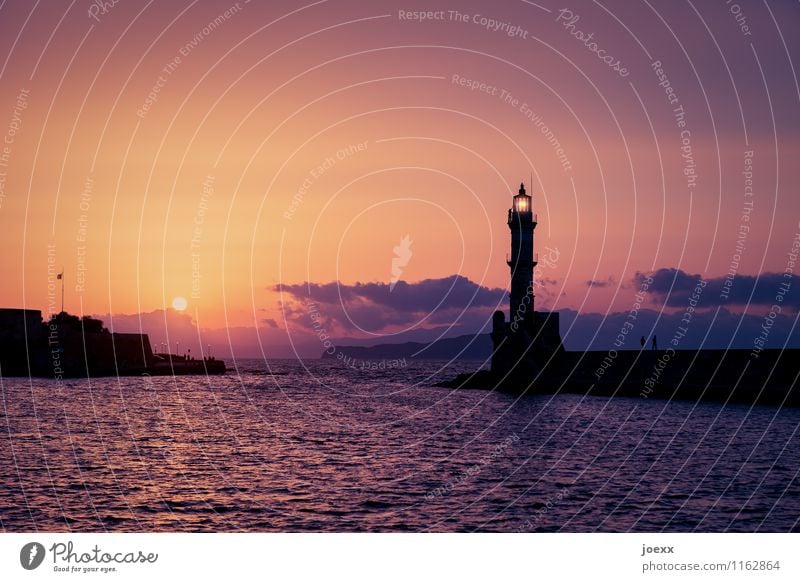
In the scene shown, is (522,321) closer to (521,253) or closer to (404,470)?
(521,253)

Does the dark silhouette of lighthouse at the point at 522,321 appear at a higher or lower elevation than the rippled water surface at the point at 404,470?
higher

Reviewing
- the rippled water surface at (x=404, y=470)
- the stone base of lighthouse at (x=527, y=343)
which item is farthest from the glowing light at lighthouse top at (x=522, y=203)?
the rippled water surface at (x=404, y=470)

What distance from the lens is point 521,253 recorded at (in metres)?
96.2

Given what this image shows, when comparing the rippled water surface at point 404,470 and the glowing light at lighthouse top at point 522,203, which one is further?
the glowing light at lighthouse top at point 522,203

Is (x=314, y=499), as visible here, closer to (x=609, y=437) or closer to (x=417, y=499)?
(x=417, y=499)

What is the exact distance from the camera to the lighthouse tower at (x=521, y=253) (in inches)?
3794

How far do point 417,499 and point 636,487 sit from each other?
32.5ft

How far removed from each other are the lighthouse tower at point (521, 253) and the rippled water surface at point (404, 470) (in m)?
18.2

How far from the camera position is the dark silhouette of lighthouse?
9673 centimetres

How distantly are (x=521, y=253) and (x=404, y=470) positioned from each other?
5594 centimetres

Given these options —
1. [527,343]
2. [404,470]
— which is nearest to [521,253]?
[527,343]

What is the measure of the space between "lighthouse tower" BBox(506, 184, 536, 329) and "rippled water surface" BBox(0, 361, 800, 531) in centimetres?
1822

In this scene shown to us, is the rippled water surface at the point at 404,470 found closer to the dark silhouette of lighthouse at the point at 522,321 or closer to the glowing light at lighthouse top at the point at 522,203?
the dark silhouette of lighthouse at the point at 522,321

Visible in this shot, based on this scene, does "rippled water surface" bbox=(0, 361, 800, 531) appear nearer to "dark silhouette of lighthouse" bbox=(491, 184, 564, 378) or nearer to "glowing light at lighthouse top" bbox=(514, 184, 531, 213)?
"dark silhouette of lighthouse" bbox=(491, 184, 564, 378)
